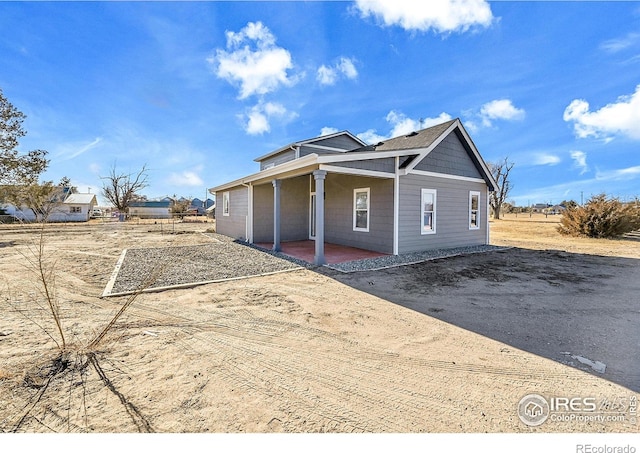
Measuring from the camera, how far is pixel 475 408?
2025mm

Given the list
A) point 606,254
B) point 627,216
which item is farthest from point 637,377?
point 627,216

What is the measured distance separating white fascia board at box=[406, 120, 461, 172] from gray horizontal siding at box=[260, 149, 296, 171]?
22.4 feet

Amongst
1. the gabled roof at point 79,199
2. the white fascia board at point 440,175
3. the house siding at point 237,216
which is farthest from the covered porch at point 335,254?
the gabled roof at point 79,199

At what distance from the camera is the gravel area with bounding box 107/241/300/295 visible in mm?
A: 5747

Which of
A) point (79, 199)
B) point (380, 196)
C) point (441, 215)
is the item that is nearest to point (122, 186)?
point (79, 199)

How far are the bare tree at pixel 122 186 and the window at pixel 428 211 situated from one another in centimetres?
3879

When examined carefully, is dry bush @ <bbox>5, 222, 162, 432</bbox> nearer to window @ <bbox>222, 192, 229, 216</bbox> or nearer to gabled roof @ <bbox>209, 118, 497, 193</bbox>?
gabled roof @ <bbox>209, 118, 497, 193</bbox>

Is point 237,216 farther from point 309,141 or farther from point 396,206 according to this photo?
point 396,206

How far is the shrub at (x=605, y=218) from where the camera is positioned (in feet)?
46.5

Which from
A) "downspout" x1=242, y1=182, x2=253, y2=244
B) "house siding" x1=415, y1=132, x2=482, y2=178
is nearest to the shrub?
"house siding" x1=415, y1=132, x2=482, y2=178

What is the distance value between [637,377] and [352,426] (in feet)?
8.84

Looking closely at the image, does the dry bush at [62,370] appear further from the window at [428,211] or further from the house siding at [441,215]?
the window at [428,211]

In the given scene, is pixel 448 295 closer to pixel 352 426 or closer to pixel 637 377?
pixel 637 377
